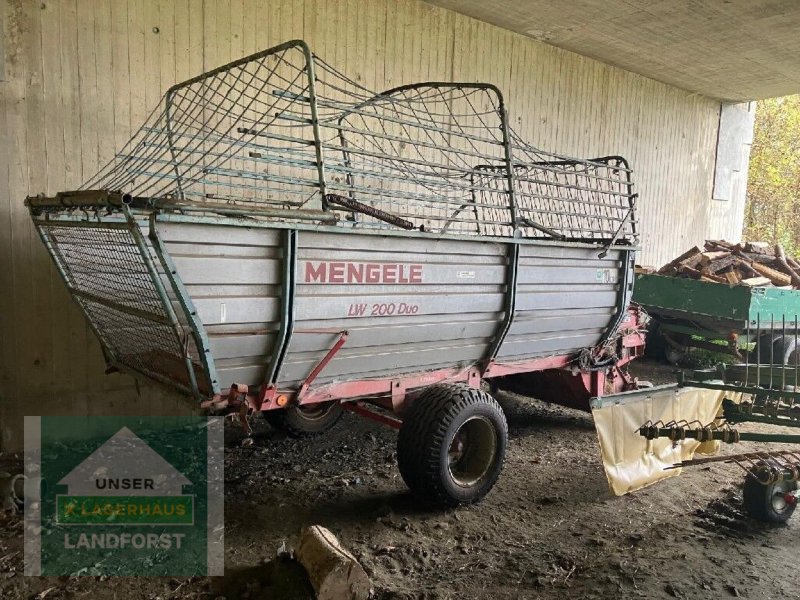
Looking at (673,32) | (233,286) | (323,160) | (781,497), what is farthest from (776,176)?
Answer: (233,286)

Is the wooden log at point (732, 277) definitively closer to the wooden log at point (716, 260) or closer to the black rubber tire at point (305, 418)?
the wooden log at point (716, 260)

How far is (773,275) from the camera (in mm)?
8234

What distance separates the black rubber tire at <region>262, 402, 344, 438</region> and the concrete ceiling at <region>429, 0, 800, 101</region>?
15.8 ft

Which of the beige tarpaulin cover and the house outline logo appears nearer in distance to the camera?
the house outline logo

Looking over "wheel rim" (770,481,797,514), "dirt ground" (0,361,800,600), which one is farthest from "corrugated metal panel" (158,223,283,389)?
"wheel rim" (770,481,797,514)

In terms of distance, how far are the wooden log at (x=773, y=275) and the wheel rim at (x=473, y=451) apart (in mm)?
5986

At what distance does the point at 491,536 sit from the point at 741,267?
6479 millimetres

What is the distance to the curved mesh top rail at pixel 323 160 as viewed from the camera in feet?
10.8

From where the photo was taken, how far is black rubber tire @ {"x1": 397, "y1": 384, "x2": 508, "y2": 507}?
379 centimetres

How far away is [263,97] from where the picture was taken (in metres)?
5.94

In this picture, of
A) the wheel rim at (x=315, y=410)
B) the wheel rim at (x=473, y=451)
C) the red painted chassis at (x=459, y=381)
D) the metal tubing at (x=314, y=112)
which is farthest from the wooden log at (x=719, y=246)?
the metal tubing at (x=314, y=112)

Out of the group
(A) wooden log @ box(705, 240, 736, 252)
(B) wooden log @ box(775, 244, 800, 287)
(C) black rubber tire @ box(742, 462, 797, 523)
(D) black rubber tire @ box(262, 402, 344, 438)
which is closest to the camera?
(C) black rubber tire @ box(742, 462, 797, 523)

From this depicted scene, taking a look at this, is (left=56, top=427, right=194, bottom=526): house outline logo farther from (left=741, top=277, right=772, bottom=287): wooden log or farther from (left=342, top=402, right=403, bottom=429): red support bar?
(left=741, top=277, right=772, bottom=287): wooden log

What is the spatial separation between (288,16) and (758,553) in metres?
5.81
